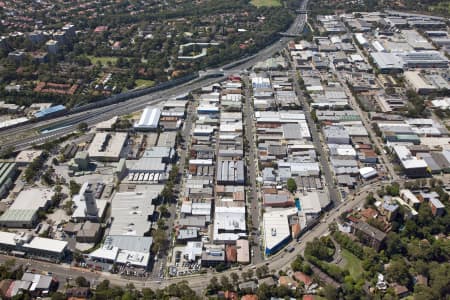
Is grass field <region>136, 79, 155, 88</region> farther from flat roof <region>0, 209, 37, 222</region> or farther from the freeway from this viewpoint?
flat roof <region>0, 209, 37, 222</region>

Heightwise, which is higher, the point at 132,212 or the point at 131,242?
the point at 132,212

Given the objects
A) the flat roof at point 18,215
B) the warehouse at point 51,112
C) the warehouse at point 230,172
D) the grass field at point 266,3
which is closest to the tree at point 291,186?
the warehouse at point 230,172

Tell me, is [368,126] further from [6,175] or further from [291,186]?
[6,175]

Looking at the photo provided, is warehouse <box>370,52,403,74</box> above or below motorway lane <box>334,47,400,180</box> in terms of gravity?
above

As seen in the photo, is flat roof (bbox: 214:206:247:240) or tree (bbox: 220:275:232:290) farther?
flat roof (bbox: 214:206:247:240)

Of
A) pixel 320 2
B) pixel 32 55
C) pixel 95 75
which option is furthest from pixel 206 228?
pixel 320 2

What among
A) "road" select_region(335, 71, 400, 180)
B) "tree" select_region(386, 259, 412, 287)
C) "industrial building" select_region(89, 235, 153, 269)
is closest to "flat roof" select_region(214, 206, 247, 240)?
"industrial building" select_region(89, 235, 153, 269)

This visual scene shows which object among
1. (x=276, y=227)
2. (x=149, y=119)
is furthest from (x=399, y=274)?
(x=149, y=119)
